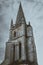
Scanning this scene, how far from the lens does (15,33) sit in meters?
7.89

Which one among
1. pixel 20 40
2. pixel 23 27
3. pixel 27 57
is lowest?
pixel 27 57

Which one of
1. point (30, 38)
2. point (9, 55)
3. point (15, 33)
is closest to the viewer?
point (9, 55)

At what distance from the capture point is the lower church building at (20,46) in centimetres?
677

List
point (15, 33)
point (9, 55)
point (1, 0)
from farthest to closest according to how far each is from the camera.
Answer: point (15, 33) → point (9, 55) → point (1, 0)

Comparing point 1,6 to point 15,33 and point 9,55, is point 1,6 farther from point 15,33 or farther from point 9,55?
point 15,33

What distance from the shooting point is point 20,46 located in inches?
292

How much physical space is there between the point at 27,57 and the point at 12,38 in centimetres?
116

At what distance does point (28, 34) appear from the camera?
757 centimetres

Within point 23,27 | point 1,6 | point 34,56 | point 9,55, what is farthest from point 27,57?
point 1,6

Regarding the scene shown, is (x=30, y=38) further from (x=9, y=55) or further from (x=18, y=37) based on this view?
(x=9, y=55)

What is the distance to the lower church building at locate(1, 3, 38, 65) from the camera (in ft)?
22.2

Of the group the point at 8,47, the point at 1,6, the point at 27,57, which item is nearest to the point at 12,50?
the point at 8,47

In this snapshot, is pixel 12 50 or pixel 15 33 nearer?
pixel 12 50

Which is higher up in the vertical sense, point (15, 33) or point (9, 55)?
point (15, 33)
